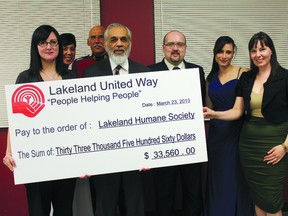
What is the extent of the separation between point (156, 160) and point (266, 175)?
30.2 inches

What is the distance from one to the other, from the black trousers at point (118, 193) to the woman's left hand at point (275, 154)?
0.89 metres

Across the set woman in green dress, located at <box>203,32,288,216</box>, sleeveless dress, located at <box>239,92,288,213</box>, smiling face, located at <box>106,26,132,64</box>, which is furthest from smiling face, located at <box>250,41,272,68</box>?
smiling face, located at <box>106,26,132,64</box>

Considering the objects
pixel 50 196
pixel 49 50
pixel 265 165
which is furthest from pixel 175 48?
pixel 50 196

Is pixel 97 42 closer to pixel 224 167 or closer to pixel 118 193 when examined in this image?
pixel 118 193

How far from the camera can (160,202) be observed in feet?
8.36

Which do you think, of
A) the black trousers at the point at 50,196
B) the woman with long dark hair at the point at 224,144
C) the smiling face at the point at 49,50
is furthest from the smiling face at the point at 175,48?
the black trousers at the point at 50,196

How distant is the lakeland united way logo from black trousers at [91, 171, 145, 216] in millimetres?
603

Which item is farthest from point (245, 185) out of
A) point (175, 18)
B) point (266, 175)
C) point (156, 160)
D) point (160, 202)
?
point (175, 18)

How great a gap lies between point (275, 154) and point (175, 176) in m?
0.79

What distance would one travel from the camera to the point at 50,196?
2.07 meters

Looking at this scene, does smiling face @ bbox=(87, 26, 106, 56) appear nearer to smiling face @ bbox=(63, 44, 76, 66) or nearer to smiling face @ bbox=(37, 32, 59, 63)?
smiling face @ bbox=(63, 44, 76, 66)

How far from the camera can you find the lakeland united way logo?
190 cm

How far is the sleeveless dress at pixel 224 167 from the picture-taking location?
2.40 metres

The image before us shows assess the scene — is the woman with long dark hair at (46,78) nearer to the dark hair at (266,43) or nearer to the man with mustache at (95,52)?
the man with mustache at (95,52)
